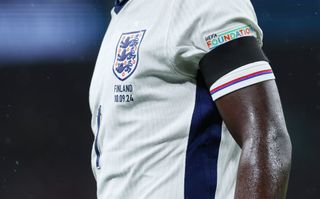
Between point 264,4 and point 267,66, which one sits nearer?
point 267,66

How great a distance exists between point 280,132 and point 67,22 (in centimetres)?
226

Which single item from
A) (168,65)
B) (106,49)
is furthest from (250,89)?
(106,49)

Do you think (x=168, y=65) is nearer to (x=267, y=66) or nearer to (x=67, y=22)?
(x=267, y=66)

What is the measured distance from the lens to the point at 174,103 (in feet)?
3.44

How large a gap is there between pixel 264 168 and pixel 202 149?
15 cm

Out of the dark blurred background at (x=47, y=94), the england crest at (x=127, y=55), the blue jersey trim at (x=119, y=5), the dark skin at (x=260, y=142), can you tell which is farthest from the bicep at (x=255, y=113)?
the dark blurred background at (x=47, y=94)

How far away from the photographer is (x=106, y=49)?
3.98 ft

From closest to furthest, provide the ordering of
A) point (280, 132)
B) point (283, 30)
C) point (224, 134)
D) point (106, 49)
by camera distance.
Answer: point (280, 132)
point (224, 134)
point (106, 49)
point (283, 30)

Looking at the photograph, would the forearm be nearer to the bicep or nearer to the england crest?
the bicep

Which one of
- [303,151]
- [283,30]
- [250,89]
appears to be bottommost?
[303,151]

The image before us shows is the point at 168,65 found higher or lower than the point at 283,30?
higher

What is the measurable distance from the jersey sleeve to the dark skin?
0.06ft

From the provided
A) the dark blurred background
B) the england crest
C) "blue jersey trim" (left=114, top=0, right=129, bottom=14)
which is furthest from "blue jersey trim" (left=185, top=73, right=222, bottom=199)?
the dark blurred background

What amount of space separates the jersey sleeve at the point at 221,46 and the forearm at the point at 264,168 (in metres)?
0.08
